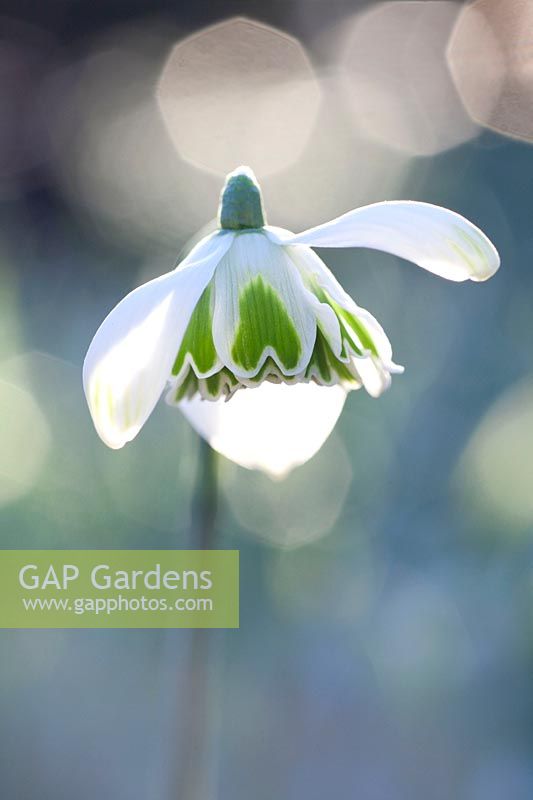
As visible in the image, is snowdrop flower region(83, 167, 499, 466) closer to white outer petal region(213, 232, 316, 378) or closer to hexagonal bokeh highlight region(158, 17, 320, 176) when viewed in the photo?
white outer petal region(213, 232, 316, 378)

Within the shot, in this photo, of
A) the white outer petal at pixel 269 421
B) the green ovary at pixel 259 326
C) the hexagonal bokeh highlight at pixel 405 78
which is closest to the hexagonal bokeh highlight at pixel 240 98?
the hexagonal bokeh highlight at pixel 405 78

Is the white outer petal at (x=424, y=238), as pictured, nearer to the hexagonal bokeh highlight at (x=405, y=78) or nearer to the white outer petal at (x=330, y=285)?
the white outer petal at (x=330, y=285)

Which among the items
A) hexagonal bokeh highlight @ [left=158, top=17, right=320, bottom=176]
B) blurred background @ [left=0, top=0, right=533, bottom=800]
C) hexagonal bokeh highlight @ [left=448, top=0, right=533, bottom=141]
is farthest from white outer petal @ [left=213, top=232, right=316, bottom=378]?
hexagonal bokeh highlight @ [left=158, top=17, right=320, bottom=176]

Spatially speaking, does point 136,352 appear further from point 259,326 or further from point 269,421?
point 269,421

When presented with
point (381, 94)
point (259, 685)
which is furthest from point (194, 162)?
point (259, 685)

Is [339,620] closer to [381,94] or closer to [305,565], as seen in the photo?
[305,565]

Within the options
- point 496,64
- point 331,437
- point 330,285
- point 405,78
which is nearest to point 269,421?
point 330,285

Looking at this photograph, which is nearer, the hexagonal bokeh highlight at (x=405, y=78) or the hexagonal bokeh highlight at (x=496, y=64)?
the hexagonal bokeh highlight at (x=496, y=64)
